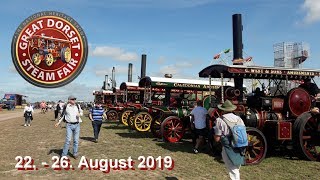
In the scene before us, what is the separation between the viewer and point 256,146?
8.78m

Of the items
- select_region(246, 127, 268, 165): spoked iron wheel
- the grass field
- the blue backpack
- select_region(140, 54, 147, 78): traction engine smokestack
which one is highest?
select_region(140, 54, 147, 78): traction engine smokestack

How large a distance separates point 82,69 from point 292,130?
7250mm

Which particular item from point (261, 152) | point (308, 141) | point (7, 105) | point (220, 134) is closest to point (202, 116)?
point (261, 152)

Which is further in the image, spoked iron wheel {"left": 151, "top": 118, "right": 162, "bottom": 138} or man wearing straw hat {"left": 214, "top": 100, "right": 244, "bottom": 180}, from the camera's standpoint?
spoked iron wheel {"left": 151, "top": 118, "right": 162, "bottom": 138}

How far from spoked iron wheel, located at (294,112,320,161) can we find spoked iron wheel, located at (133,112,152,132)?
7.09 metres

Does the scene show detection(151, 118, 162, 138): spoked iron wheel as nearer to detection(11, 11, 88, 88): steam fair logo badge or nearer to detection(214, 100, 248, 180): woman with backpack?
detection(214, 100, 248, 180): woman with backpack

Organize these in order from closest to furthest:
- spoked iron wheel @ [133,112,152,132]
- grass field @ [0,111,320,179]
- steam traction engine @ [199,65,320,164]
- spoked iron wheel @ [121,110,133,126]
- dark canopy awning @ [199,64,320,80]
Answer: grass field @ [0,111,320,179], steam traction engine @ [199,65,320,164], dark canopy awning @ [199,64,320,80], spoked iron wheel @ [133,112,152,132], spoked iron wheel @ [121,110,133,126]

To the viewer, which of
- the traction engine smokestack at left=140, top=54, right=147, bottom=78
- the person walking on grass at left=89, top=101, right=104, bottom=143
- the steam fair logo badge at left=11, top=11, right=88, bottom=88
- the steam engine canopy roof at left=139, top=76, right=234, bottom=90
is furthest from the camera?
the traction engine smokestack at left=140, top=54, right=147, bottom=78

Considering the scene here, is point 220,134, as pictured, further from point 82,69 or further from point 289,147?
point 289,147

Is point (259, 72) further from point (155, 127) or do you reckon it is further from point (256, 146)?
point (155, 127)

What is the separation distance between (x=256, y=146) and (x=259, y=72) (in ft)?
6.80

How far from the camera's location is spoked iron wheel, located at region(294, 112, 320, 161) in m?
8.83

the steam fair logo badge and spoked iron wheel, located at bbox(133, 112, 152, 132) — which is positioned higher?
the steam fair logo badge

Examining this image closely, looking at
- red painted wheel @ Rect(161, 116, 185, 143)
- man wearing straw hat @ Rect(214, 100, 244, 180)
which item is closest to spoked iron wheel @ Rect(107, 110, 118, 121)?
red painted wheel @ Rect(161, 116, 185, 143)
